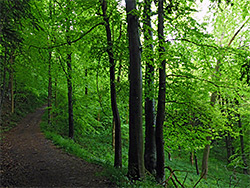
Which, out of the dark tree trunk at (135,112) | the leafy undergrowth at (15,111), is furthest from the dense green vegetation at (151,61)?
the leafy undergrowth at (15,111)

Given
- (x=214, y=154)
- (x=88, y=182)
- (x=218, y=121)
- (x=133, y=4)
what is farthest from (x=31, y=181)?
(x=214, y=154)

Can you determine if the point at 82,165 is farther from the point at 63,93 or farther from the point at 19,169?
the point at 63,93

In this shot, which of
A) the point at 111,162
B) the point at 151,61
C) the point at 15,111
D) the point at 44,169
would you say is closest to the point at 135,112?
the point at 151,61

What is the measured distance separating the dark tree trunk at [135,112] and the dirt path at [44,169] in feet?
2.91

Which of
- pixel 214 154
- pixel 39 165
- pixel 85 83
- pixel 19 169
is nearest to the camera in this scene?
pixel 19 169

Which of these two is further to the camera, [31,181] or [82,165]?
[82,165]

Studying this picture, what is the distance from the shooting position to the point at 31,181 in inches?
203

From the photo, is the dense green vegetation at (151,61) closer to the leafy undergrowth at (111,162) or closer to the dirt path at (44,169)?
the leafy undergrowth at (111,162)

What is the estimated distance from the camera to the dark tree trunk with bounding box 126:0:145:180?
5336 mm

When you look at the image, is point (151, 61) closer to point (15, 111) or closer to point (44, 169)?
point (44, 169)

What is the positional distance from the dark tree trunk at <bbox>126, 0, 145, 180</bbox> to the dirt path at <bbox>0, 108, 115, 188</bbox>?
886mm

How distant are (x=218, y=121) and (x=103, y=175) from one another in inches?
183

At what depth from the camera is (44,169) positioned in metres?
6.10

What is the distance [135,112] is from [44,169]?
11.7 ft
